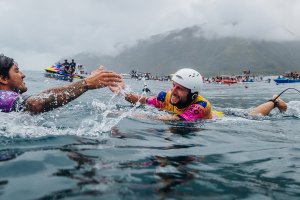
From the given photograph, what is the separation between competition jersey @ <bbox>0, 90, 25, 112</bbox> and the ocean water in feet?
0.51

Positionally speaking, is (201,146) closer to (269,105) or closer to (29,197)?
(29,197)

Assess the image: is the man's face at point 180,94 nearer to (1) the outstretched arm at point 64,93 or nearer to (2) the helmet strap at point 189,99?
(2) the helmet strap at point 189,99

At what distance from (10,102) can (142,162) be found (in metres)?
2.94

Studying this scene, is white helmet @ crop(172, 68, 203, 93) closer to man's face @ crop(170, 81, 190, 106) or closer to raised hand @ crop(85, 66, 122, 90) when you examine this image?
man's face @ crop(170, 81, 190, 106)

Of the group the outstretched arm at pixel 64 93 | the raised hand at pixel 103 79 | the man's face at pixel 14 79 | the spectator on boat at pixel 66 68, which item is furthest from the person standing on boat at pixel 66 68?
the raised hand at pixel 103 79

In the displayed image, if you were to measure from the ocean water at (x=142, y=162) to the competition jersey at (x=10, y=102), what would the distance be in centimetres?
15

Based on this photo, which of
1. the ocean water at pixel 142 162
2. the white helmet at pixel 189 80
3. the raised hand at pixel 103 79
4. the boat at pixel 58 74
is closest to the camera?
the ocean water at pixel 142 162

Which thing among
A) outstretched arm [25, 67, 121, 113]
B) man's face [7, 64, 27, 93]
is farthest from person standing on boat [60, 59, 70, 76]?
outstretched arm [25, 67, 121, 113]

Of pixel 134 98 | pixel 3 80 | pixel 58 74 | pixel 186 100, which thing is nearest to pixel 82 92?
pixel 3 80

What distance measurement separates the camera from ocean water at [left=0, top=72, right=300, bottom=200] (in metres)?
3.81

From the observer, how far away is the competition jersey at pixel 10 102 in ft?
21.0

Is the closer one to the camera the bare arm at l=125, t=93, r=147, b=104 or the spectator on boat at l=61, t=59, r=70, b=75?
the bare arm at l=125, t=93, r=147, b=104

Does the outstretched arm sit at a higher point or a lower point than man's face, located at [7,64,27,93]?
lower

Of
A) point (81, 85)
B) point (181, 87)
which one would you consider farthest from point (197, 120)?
point (81, 85)
